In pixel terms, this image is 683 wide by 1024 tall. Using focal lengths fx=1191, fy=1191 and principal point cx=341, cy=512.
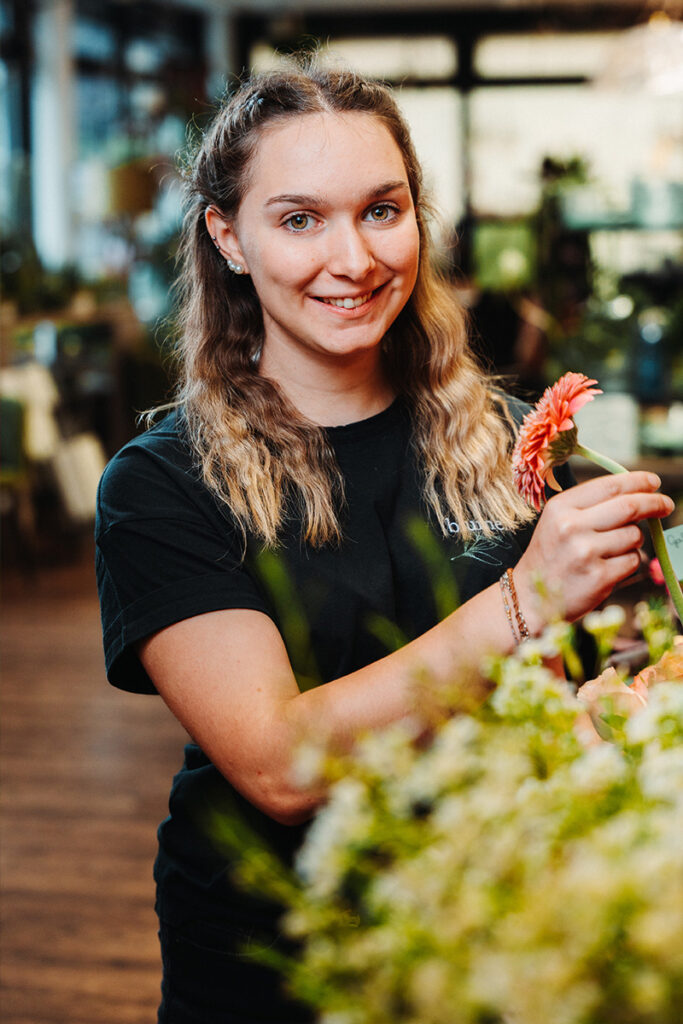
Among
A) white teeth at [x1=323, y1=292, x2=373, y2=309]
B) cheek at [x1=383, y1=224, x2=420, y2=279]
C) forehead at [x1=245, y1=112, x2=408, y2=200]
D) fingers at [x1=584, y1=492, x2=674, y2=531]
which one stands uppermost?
forehead at [x1=245, y1=112, x2=408, y2=200]

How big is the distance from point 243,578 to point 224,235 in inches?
17.4

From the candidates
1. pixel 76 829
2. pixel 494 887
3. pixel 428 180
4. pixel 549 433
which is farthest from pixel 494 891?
pixel 76 829

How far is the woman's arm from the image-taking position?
920 millimetres

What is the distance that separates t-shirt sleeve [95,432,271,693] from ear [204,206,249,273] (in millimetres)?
275

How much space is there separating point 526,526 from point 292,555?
11.2 inches

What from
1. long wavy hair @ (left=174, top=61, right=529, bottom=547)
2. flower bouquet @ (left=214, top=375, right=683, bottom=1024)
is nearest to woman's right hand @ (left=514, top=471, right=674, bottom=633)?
flower bouquet @ (left=214, top=375, right=683, bottom=1024)

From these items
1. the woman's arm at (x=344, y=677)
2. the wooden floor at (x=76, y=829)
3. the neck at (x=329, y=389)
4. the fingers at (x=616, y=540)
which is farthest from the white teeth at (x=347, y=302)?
the wooden floor at (x=76, y=829)

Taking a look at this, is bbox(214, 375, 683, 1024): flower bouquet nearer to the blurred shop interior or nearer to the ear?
the ear

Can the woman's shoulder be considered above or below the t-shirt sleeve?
above

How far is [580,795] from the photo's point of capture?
1.85 ft

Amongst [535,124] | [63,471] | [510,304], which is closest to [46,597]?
[63,471]

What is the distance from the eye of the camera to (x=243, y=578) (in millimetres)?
1174

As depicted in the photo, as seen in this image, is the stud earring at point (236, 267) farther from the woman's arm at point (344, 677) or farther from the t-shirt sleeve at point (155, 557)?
the woman's arm at point (344, 677)

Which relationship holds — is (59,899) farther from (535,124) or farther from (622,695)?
(535,124)
